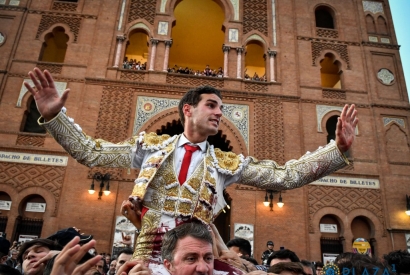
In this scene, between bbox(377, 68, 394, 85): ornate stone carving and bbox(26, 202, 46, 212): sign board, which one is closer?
bbox(26, 202, 46, 212): sign board

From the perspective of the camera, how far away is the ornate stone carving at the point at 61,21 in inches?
540

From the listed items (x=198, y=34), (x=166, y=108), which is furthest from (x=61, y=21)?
(x=198, y=34)

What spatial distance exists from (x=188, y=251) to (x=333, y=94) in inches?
530

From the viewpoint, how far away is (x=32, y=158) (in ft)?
37.6

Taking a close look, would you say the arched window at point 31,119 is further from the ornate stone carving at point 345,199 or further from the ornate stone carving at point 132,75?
the ornate stone carving at point 345,199

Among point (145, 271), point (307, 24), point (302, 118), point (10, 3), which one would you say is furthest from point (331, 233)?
point (10, 3)

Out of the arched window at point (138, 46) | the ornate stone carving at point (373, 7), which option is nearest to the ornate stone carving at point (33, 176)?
the arched window at point (138, 46)

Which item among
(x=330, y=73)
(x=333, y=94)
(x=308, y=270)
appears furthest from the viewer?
(x=330, y=73)

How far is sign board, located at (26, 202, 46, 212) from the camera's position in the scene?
1101 cm

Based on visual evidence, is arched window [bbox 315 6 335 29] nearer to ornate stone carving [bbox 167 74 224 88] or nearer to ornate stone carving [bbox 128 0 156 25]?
ornate stone carving [bbox 167 74 224 88]

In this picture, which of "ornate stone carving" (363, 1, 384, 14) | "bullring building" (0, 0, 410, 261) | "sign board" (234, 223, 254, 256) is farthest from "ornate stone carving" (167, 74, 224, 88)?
"ornate stone carving" (363, 1, 384, 14)

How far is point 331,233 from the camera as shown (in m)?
11.8

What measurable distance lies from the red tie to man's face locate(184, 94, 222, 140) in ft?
0.35

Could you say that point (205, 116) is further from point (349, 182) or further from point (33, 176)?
point (349, 182)
